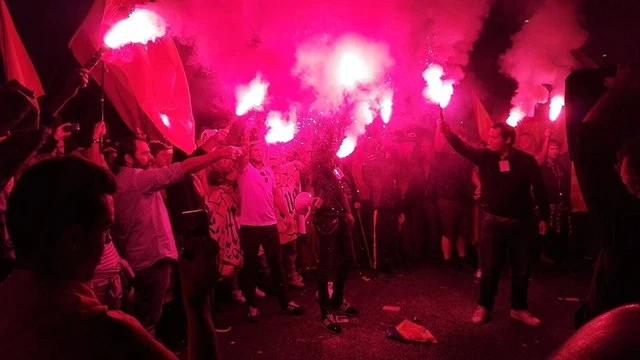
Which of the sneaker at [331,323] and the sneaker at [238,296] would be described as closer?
the sneaker at [331,323]

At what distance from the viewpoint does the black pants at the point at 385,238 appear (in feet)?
30.9

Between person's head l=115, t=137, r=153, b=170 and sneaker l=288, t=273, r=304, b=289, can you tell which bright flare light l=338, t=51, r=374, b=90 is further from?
person's head l=115, t=137, r=153, b=170

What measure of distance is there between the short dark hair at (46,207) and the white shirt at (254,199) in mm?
5267

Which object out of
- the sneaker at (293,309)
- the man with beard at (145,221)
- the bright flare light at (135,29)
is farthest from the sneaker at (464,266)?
the bright flare light at (135,29)

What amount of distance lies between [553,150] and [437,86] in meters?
3.94

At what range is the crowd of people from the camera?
4.86 feet

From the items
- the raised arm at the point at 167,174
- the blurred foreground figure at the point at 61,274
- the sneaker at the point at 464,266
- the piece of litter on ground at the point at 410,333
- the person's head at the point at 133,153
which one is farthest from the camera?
the sneaker at the point at 464,266

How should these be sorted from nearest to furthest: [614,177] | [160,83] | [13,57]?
[614,177]
[13,57]
[160,83]

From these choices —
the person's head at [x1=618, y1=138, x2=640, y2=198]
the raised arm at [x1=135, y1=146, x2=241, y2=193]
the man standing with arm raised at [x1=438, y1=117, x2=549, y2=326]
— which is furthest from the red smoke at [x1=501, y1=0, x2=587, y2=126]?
the raised arm at [x1=135, y1=146, x2=241, y2=193]

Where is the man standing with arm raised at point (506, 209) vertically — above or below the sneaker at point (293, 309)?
above

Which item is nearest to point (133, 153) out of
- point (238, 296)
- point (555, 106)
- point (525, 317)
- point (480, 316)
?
point (238, 296)

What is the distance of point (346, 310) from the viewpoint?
682cm

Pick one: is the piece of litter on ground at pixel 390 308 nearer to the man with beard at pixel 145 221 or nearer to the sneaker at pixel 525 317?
the sneaker at pixel 525 317

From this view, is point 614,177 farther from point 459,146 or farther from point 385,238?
point 385,238
